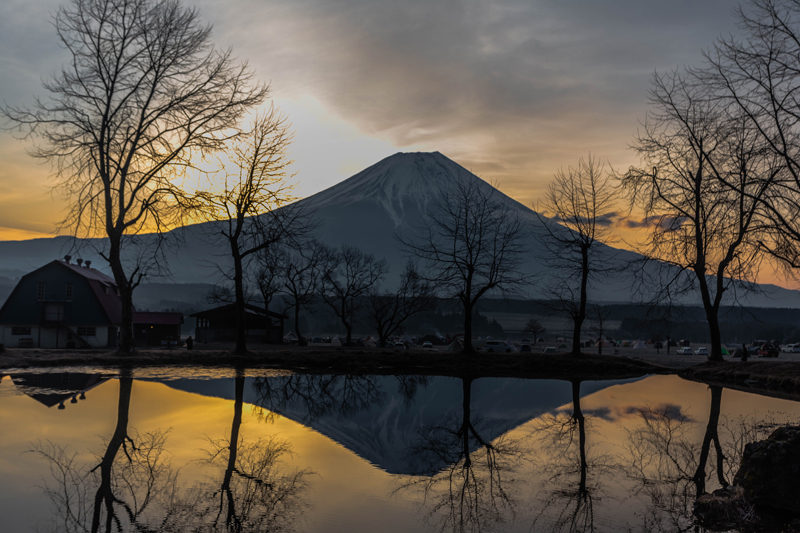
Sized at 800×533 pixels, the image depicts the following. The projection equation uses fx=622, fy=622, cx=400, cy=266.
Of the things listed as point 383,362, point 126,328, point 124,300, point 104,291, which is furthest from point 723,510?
point 104,291

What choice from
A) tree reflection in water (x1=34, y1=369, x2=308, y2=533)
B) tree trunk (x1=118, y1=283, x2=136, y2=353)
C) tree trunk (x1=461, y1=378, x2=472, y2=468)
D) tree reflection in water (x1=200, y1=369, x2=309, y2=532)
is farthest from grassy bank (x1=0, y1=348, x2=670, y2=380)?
tree reflection in water (x1=34, y1=369, x2=308, y2=533)

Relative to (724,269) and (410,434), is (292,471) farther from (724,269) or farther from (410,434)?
(724,269)

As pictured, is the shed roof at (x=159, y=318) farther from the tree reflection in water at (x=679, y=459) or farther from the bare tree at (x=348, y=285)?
the tree reflection in water at (x=679, y=459)

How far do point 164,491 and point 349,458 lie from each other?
3.51 meters

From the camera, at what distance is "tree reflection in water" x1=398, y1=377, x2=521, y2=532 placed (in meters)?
7.93

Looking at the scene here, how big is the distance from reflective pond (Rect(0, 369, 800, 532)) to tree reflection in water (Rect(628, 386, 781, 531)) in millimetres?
40

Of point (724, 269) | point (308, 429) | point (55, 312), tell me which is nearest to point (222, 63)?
point (308, 429)

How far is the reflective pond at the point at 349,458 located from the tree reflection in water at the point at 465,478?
4 centimetres

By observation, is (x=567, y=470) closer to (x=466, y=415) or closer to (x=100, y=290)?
(x=466, y=415)

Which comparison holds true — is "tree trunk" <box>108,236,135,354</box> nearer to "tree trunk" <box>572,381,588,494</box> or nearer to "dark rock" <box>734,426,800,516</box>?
"tree trunk" <box>572,381,588,494</box>

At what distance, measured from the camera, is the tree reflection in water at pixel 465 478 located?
7926 mm

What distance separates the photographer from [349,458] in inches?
434

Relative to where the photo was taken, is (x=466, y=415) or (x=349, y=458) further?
(x=466, y=415)

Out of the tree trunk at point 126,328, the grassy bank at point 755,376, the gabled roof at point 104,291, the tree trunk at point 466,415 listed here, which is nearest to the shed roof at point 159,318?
the gabled roof at point 104,291
